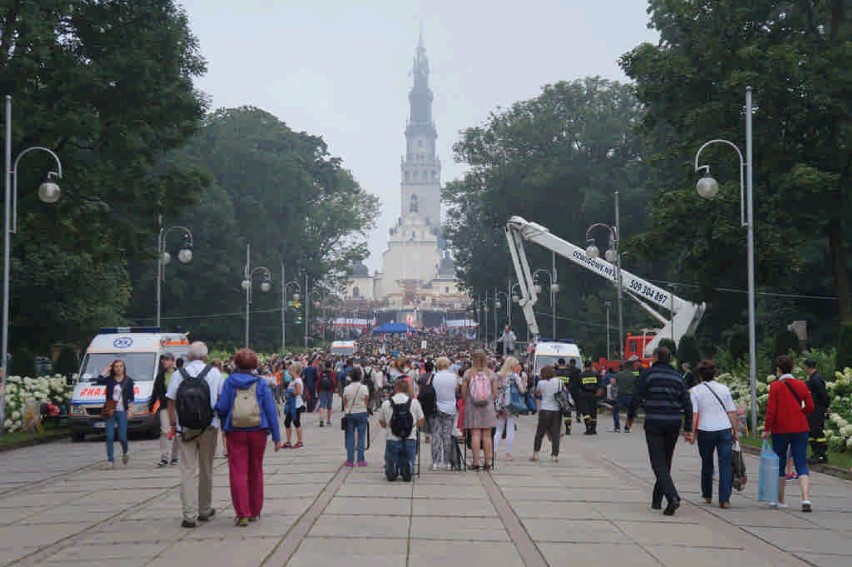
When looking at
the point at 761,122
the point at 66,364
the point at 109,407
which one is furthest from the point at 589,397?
the point at 66,364

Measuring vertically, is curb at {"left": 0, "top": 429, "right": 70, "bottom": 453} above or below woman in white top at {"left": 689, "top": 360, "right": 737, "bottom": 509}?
below

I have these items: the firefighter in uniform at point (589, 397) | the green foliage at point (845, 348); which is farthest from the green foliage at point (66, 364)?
the green foliage at point (845, 348)

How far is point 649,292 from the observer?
51125 mm

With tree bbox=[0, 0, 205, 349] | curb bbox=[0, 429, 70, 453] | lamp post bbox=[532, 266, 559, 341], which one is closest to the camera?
curb bbox=[0, 429, 70, 453]

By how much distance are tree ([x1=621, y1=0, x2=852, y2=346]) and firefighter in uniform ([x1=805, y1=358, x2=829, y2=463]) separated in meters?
15.6

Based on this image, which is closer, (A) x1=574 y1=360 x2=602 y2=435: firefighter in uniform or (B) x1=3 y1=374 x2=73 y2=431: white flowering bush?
(B) x1=3 y1=374 x2=73 y2=431: white flowering bush

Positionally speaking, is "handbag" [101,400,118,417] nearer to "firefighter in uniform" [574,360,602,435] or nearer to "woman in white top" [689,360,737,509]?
"woman in white top" [689,360,737,509]

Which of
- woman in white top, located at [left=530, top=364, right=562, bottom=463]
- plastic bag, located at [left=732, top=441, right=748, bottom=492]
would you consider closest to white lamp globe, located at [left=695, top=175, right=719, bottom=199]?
woman in white top, located at [left=530, top=364, right=562, bottom=463]

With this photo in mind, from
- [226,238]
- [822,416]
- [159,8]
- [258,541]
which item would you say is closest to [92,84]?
[159,8]

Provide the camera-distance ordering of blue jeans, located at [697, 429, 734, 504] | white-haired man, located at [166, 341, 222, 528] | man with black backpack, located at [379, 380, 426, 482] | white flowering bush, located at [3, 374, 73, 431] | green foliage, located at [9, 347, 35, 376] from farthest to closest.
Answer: green foliage, located at [9, 347, 35, 376] → white flowering bush, located at [3, 374, 73, 431] → man with black backpack, located at [379, 380, 426, 482] → blue jeans, located at [697, 429, 734, 504] → white-haired man, located at [166, 341, 222, 528]

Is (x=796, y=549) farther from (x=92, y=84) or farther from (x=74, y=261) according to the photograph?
(x=74, y=261)

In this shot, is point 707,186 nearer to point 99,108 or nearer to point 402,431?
point 402,431

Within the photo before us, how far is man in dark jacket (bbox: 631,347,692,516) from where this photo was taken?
14.6 metres

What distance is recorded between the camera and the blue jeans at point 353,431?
20047 mm
